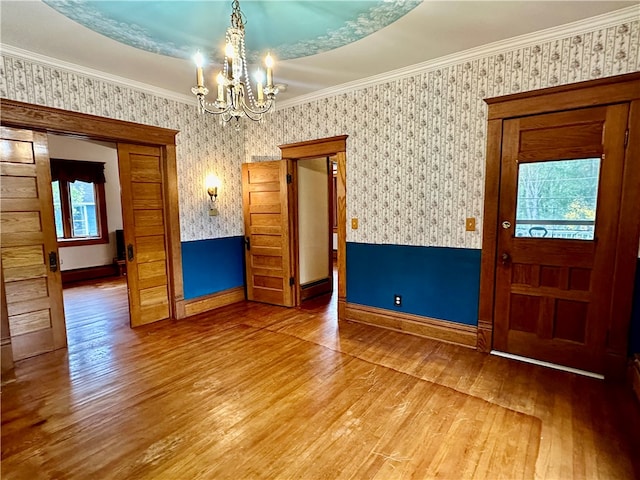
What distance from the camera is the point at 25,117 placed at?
9.86 feet

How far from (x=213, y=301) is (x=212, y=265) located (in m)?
0.51

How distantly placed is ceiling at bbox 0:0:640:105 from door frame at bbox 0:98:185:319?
0.52 meters

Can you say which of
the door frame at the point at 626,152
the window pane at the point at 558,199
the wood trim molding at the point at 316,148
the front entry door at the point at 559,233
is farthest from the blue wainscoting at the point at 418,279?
the wood trim molding at the point at 316,148

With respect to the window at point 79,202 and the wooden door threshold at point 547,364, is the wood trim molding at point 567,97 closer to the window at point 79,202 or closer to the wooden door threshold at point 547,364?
the wooden door threshold at point 547,364

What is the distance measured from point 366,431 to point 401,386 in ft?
2.04

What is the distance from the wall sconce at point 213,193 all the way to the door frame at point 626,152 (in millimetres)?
3395

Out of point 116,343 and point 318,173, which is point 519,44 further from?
point 116,343

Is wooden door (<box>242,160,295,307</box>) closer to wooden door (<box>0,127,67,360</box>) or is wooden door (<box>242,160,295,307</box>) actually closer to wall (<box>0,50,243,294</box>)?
wall (<box>0,50,243,294</box>)

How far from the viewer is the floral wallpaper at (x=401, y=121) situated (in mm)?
2740

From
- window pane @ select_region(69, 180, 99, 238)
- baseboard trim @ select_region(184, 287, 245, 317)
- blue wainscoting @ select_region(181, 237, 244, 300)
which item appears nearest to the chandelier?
blue wainscoting @ select_region(181, 237, 244, 300)

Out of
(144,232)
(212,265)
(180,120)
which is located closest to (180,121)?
(180,120)

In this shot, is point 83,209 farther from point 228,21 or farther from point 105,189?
point 228,21

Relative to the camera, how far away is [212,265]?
468cm

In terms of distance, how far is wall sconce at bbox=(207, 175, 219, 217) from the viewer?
455 cm
